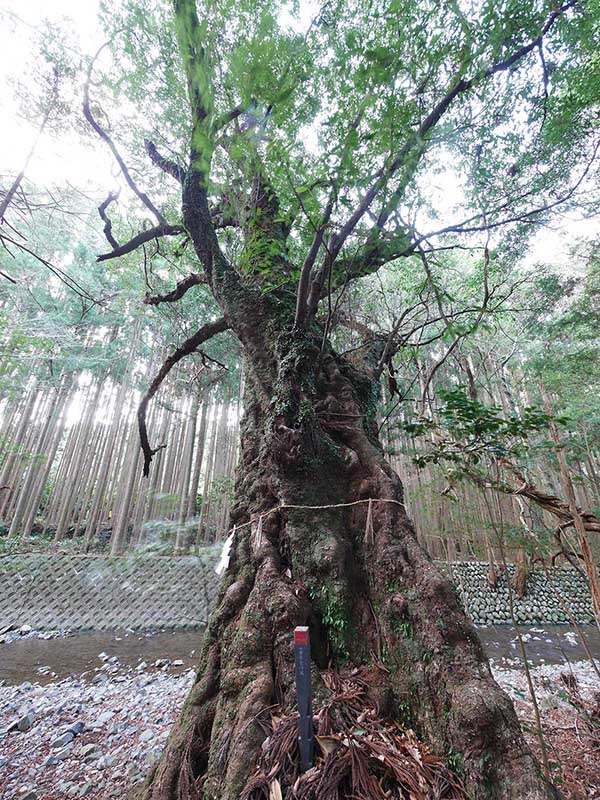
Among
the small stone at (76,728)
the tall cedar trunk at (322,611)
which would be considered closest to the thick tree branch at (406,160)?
the tall cedar trunk at (322,611)

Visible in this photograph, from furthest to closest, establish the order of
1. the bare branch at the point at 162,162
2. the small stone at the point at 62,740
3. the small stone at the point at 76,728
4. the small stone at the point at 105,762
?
1. the bare branch at the point at 162,162
2. the small stone at the point at 76,728
3. the small stone at the point at 62,740
4. the small stone at the point at 105,762

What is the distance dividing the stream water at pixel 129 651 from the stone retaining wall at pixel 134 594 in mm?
344

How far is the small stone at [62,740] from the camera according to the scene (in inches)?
103

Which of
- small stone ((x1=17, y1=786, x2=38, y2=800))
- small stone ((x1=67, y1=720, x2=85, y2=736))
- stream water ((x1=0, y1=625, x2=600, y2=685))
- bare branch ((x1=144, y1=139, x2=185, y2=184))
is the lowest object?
stream water ((x1=0, y1=625, x2=600, y2=685))

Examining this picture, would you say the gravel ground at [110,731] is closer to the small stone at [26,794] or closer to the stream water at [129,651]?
the small stone at [26,794]

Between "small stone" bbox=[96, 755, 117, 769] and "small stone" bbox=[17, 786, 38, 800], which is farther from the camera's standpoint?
"small stone" bbox=[96, 755, 117, 769]

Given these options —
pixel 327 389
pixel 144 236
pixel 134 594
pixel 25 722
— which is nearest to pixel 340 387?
pixel 327 389

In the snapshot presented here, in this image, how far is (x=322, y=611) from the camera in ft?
5.11

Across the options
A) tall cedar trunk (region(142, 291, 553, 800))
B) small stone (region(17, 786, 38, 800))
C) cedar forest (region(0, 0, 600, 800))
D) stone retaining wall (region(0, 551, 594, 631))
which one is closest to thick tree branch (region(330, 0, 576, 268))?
cedar forest (region(0, 0, 600, 800))

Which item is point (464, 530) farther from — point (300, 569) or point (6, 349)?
point (6, 349)

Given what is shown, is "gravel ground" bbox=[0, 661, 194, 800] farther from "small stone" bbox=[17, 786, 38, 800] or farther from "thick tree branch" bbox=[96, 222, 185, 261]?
"thick tree branch" bbox=[96, 222, 185, 261]

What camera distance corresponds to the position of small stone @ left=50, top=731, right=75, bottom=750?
2.61m

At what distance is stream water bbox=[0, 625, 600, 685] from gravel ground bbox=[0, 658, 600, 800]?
489 mm

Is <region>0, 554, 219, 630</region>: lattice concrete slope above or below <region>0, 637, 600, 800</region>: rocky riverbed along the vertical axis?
above
